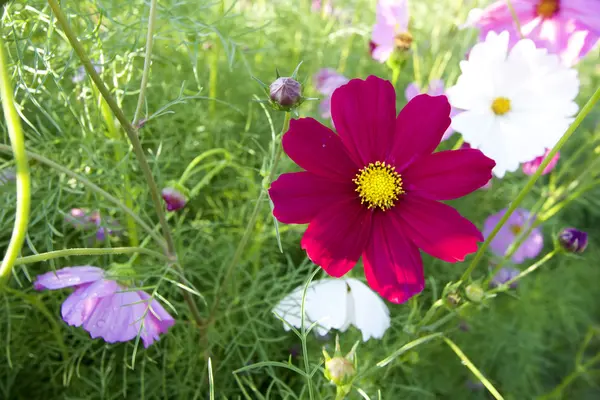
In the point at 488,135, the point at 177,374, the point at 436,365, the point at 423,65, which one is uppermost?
the point at 488,135

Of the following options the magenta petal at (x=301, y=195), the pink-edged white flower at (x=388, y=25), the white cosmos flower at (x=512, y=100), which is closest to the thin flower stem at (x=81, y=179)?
the magenta petal at (x=301, y=195)

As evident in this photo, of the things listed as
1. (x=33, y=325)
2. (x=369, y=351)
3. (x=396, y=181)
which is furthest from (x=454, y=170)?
(x=33, y=325)

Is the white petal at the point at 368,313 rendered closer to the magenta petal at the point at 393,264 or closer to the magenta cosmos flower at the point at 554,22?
the magenta petal at the point at 393,264

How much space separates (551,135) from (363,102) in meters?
0.24

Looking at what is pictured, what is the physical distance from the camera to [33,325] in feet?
2.56

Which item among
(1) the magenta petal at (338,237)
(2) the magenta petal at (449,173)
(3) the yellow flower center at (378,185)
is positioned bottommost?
(1) the magenta petal at (338,237)

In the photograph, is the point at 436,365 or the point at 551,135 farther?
the point at 436,365

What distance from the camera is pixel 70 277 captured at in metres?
0.54

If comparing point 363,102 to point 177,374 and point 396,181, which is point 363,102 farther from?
point 177,374

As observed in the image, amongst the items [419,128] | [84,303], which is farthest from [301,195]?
[84,303]

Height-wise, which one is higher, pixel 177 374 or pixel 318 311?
pixel 318 311

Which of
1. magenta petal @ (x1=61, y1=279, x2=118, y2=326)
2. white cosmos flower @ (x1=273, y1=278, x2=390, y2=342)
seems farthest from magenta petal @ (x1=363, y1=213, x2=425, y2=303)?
magenta petal @ (x1=61, y1=279, x2=118, y2=326)

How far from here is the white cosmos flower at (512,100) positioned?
0.63m

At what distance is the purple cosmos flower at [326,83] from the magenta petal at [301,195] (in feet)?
1.76
